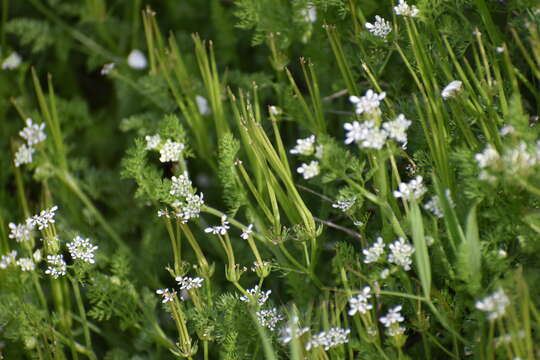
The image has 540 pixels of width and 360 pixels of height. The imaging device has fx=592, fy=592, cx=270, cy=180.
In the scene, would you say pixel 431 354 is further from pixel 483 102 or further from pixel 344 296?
pixel 483 102

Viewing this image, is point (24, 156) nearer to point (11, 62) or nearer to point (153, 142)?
point (153, 142)

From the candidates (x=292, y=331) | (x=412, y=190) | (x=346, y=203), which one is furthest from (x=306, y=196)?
(x=292, y=331)

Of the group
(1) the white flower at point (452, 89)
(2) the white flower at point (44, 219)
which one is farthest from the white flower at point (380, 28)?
(2) the white flower at point (44, 219)

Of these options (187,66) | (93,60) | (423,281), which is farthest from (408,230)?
(93,60)

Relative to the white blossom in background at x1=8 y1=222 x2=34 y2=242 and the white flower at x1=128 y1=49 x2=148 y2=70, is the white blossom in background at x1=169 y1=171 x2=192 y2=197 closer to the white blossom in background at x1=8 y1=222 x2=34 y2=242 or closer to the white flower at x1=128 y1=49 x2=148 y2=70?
the white blossom in background at x1=8 y1=222 x2=34 y2=242

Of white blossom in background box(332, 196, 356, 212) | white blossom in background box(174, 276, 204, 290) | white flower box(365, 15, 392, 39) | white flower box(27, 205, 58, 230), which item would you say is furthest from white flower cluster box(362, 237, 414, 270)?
white flower box(27, 205, 58, 230)

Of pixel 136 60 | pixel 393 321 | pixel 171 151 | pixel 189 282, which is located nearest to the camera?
pixel 393 321
